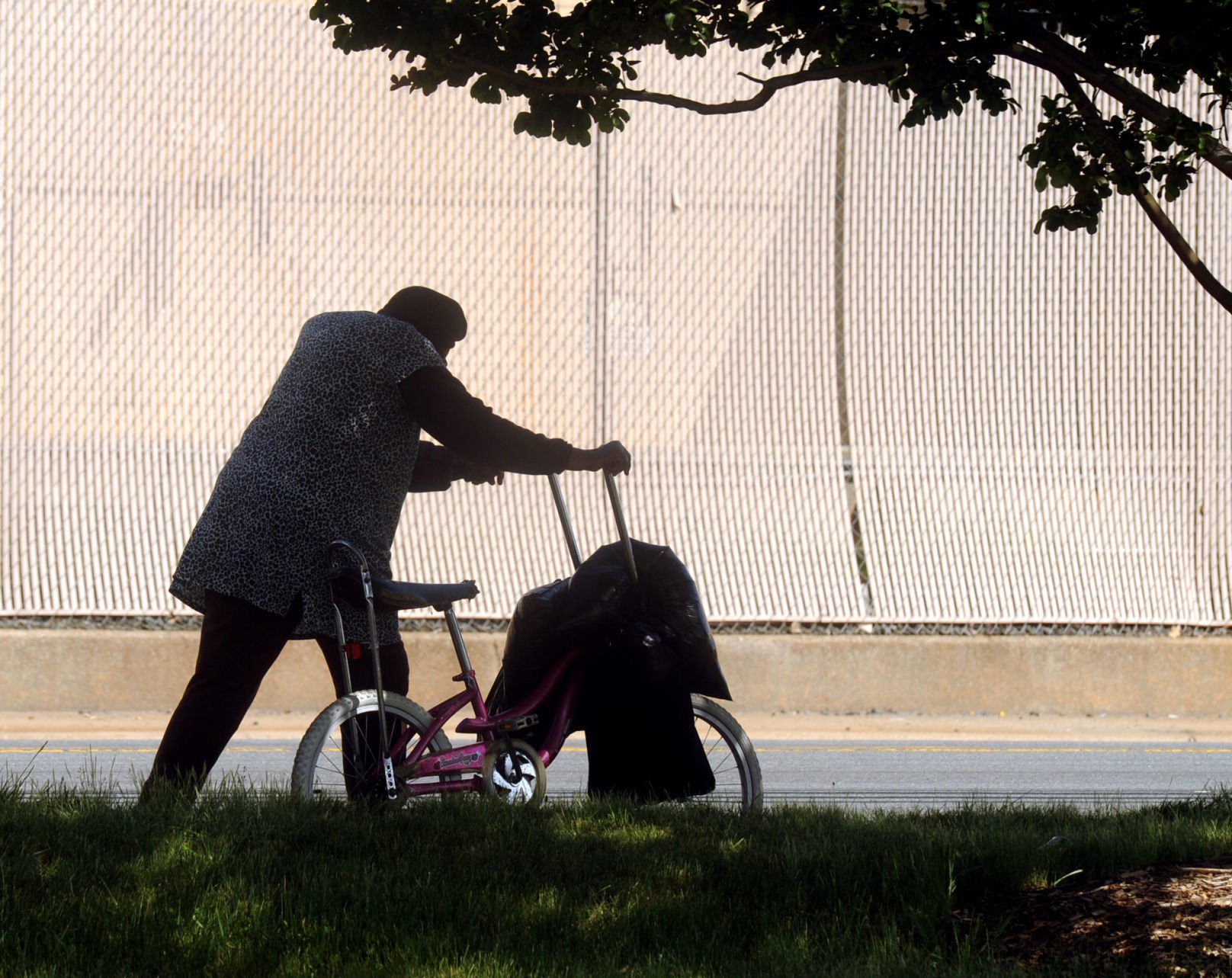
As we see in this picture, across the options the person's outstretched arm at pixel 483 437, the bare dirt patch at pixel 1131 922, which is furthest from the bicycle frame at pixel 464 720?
the bare dirt patch at pixel 1131 922

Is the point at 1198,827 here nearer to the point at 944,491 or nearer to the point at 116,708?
the point at 944,491

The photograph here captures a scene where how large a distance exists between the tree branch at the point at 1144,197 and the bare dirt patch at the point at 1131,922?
1.71 meters

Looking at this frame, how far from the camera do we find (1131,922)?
3.72 metres

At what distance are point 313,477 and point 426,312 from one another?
26.0 inches

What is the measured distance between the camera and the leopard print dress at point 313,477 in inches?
189

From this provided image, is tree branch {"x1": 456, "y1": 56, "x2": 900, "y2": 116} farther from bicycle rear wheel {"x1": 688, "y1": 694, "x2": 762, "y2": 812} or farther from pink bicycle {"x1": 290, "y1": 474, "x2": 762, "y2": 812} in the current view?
bicycle rear wheel {"x1": 688, "y1": 694, "x2": 762, "y2": 812}

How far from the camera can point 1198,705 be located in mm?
10766

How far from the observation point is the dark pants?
481 centimetres

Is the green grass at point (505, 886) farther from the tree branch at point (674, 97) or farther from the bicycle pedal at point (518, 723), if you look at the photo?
the tree branch at point (674, 97)

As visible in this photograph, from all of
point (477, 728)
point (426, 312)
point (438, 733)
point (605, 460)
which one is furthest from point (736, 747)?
point (426, 312)

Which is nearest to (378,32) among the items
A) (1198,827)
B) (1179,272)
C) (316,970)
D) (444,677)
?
(316,970)

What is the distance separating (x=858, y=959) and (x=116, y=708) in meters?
7.43

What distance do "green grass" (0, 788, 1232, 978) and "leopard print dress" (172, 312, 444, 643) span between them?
0.66m

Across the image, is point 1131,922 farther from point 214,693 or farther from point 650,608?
point 214,693
